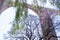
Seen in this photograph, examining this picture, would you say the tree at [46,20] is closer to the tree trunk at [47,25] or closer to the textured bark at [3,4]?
the tree trunk at [47,25]

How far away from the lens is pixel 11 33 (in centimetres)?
160

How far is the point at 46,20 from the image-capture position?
1669 millimetres

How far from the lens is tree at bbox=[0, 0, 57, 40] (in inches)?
64.6

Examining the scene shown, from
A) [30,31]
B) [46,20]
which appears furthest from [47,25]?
[30,31]

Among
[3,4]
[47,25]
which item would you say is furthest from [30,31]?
[3,4]

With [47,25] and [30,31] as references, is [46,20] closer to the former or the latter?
[47,25]

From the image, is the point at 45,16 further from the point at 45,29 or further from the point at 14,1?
the point at 14,1

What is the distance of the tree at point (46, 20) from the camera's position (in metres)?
1.64

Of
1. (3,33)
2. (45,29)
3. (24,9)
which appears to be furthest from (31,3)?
(3,33)

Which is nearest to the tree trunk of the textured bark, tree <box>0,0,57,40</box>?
tree <box>0,0,57,40</box>

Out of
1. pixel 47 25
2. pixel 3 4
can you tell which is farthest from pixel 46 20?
pixel 3 4

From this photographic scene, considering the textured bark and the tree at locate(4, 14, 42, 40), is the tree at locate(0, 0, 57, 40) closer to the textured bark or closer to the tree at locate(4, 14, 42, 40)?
the tree at locate(4, 14, 42, 40)

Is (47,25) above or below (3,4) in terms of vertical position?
below

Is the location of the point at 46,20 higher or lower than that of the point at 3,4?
lower
